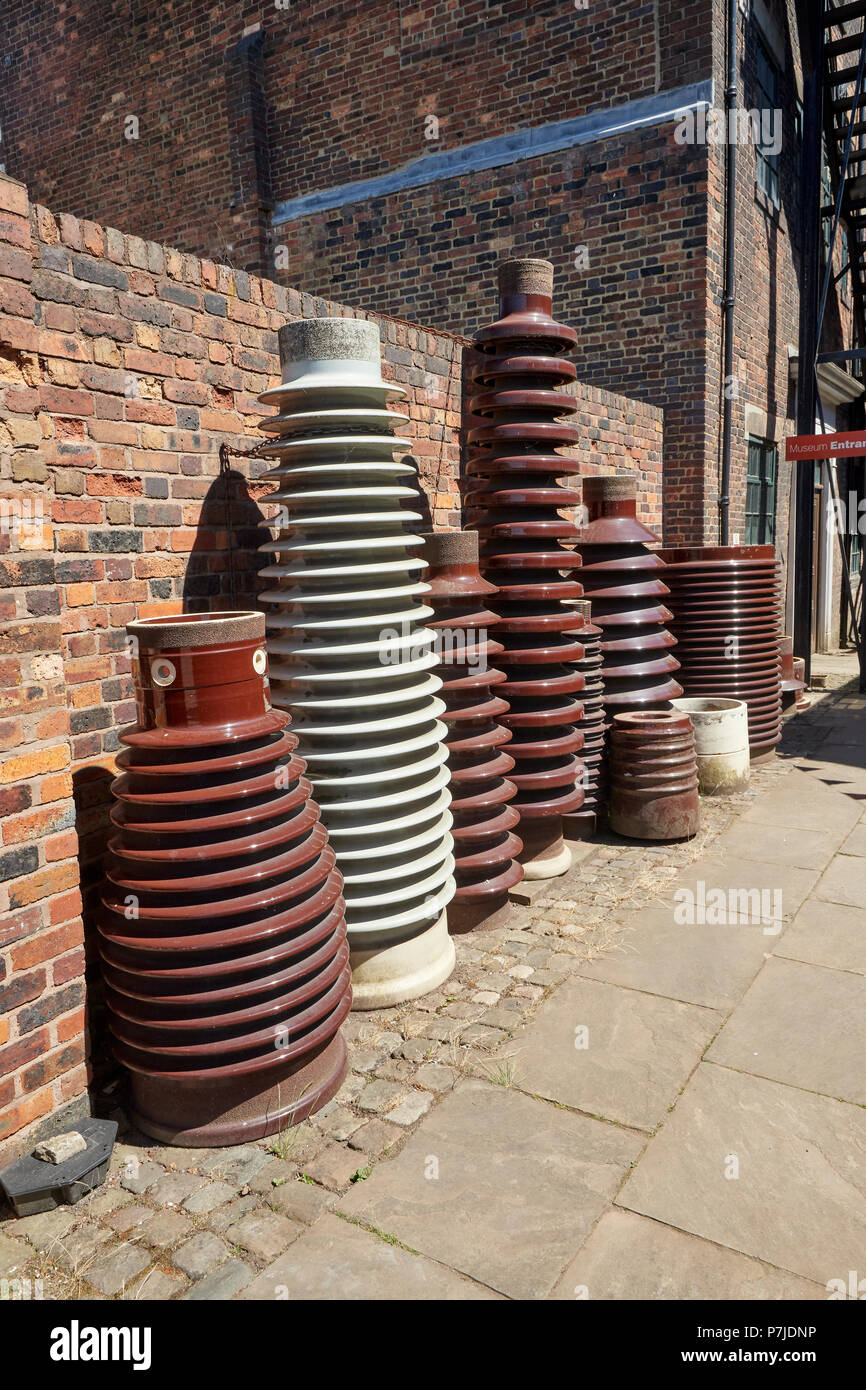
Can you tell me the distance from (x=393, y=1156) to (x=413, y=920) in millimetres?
1056

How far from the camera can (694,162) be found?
8.35m

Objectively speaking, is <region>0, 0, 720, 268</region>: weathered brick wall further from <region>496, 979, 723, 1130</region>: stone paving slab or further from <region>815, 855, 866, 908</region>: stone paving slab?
<region>496, 979, 723, 1130</region>: stone paving slab

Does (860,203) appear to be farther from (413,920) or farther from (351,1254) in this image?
(351,1254)

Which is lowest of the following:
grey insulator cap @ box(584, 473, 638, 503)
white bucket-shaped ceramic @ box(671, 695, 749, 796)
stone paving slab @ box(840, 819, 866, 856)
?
stone paving slab @ box(840, 819, 866, 856)

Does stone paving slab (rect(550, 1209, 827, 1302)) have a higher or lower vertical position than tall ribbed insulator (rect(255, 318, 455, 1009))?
lower

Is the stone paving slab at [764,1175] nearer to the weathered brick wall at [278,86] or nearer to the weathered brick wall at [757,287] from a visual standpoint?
the weathered brick wall at [757,287]

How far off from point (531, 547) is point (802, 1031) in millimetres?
2852

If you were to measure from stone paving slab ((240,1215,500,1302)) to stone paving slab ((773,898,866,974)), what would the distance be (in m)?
2.40

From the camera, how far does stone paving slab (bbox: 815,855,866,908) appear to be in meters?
4.78

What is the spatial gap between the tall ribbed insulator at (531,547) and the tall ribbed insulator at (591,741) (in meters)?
0.53

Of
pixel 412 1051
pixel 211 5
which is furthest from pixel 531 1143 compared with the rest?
pixel 211 5

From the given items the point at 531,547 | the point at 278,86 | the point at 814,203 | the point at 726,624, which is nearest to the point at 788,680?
the point at 726,624

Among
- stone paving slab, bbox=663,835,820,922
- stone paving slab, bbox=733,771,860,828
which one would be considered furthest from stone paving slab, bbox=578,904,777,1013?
stone paving slab, bbox=733,771,860,828

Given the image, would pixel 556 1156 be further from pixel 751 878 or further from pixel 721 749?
pixel 721 749
